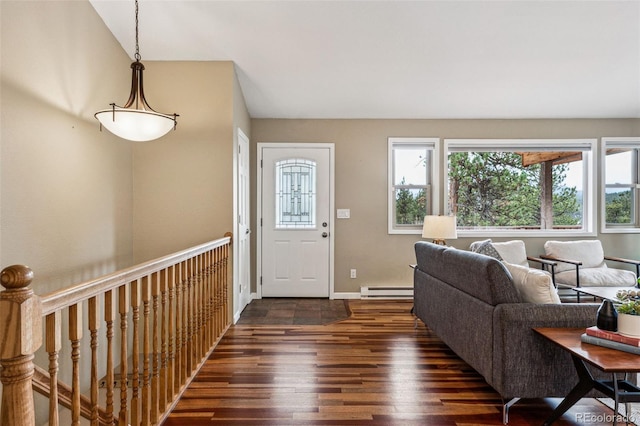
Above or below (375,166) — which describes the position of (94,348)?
below

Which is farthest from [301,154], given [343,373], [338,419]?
[338,419]

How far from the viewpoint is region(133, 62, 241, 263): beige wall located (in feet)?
12.3

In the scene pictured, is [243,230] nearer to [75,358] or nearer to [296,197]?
[296,197]

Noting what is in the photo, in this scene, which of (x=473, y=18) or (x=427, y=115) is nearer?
(x=473, y=18)

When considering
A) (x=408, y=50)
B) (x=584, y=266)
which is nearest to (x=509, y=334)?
(x=408, y=50)

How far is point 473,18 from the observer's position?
3.21 metres

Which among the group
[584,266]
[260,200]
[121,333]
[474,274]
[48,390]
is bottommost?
[48,390]

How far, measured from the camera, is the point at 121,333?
66.4 inches

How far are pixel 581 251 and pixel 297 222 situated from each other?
3.67m

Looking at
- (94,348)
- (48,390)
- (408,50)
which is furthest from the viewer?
(408,50)

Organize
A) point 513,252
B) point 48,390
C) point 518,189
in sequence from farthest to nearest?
point 518,189, point 513,252, point 48,390

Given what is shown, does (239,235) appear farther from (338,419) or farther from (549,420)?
(549,420)

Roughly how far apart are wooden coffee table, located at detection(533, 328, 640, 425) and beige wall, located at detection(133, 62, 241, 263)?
115 inches

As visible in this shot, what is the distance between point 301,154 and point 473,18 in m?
2.55
